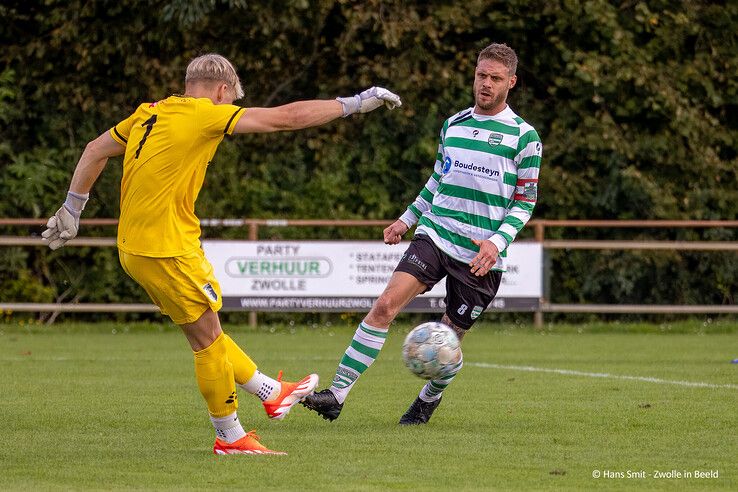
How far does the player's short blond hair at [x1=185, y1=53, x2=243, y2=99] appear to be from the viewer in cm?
667

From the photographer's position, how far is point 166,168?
21.5 feet

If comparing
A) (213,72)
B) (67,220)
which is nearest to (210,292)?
(67,220)

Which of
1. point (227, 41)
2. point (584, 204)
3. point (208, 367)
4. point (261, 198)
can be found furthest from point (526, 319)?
point (208, 367)

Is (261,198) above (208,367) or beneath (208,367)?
beneath

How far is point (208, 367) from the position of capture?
6.67 meters

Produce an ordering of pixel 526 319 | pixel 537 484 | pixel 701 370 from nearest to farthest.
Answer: pixel 537 484 → pixel 701 370 → pixel 526 319

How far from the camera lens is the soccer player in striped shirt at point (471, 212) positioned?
782 cm

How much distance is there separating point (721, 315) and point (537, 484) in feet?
47.8

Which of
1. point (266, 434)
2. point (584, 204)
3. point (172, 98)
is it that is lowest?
point (584, 204)

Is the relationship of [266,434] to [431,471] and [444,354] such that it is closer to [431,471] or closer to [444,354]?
[444,354]

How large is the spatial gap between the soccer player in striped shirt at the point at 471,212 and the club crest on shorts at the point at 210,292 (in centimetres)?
133

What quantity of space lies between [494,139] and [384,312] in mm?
1233

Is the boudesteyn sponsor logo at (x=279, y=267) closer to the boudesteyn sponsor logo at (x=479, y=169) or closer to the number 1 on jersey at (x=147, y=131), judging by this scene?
the boudesteyn sponsor logo at (x=479, y=169)

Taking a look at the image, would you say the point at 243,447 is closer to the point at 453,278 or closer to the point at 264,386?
the point at 264,386
